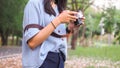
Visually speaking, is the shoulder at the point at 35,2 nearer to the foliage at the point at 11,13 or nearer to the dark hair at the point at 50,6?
the dark hair at the point at 50,6

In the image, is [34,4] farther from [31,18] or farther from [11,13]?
[11,13]

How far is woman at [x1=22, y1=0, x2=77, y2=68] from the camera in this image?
2.39 meters

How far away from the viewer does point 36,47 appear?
95.2 inches

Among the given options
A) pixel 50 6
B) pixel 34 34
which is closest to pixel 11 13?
pixel 50 6

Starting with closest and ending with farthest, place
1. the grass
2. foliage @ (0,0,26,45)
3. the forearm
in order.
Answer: the forearm
the grass
foliage @ (0,0,26,45)

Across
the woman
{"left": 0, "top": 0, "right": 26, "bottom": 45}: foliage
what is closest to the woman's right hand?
the woman

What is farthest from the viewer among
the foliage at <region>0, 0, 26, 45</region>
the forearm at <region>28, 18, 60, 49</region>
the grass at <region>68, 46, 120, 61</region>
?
the foliage at <region>0, 0, 26, 45</region>

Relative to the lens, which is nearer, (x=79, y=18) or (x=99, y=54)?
(x=79, y=18)

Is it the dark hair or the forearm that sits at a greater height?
the dark hair

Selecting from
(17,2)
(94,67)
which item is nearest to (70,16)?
(94,67)

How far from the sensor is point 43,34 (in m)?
2.36

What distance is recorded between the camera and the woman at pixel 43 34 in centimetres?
239

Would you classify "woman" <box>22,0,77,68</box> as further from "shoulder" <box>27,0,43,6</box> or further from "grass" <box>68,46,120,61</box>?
"grass" <box>68,46,120,61</box>

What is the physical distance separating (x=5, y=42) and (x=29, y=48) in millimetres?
34218
